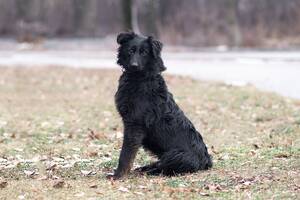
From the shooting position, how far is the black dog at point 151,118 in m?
8.09

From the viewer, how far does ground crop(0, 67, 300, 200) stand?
737 centimetres

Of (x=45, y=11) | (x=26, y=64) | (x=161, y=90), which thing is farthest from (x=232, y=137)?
(x=45, y=11)

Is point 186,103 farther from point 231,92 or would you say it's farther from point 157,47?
point 157,47

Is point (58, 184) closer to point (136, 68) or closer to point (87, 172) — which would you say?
point (87, 172)

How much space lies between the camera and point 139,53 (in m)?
8.05

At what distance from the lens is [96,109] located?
1505 centimetres

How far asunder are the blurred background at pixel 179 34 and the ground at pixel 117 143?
3180 mm

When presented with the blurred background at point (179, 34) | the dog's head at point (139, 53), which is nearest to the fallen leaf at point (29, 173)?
the dog's head at point (139, 53)

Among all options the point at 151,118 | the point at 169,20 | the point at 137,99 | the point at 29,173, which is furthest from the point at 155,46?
the point at 169,20

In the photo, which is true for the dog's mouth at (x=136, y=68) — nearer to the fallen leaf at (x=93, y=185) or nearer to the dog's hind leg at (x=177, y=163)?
the dog's hind leg at (x=177, y=163)

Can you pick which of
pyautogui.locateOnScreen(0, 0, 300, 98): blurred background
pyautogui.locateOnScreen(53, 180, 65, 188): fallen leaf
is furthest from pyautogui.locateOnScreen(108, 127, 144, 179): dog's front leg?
pyautogui.locateOnScreen(0, 0, 300, 98): blurred background

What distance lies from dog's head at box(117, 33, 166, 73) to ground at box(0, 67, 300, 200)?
50.3 inches

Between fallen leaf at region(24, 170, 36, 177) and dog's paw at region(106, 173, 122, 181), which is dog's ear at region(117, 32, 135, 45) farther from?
fallen leaf at region(24, 170, 36, 177)

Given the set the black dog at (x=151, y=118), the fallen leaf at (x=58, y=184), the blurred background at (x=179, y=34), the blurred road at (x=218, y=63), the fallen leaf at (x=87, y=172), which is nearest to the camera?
the fallen leaf at (x=58, y=184)
